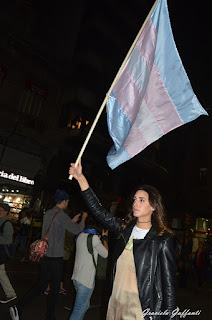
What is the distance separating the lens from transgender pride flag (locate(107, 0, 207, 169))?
3.68 meters

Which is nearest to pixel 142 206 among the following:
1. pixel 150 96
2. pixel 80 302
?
pixel 150 96

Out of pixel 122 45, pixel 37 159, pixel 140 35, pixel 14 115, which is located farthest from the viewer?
pixel 122 45

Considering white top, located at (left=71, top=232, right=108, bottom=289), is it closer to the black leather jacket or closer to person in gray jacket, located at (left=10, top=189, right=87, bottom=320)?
person in gray jacket, located at (left=10, top=189, right=87, bottom=320)

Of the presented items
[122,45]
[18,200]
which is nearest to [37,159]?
[18,200]

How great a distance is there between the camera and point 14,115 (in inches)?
Answer: 663

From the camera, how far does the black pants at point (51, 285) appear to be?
15.0 ft

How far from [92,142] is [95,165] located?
2092 mm

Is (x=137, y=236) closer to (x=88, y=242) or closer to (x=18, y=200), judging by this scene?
(x=88, y=242)

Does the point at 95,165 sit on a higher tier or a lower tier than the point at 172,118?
higher

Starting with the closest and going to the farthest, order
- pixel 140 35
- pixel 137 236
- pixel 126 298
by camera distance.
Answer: pixel 126 298 → pixel 137 236 → pixel 140 35

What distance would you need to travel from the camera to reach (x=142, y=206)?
9.50ft

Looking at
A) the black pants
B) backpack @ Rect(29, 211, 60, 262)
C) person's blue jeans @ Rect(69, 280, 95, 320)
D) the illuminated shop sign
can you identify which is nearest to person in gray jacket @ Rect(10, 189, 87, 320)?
the black pants

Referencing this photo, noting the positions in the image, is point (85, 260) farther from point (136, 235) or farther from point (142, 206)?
point (142, 206)

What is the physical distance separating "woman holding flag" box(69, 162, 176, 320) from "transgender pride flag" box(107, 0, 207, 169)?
900 millimetres
